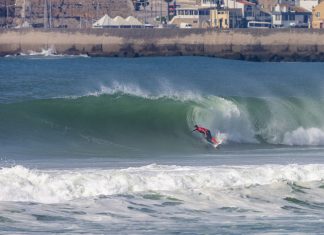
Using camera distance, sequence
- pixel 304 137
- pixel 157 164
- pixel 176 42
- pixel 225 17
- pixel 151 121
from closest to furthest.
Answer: pixel 157 164 → pixel 304 137 → pixel 151 121 → pixel 176 42 → pixel 225 17

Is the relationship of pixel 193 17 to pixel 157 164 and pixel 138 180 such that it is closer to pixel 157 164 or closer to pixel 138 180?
pixel 157 164

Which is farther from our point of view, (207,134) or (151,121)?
(151,121)

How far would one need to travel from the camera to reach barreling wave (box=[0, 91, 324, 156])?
2573 centimetres

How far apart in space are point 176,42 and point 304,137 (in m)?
52.8

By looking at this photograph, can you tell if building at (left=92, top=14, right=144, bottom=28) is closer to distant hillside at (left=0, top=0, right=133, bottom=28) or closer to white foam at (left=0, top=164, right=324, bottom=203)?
distant hillside at (left=0, top=0, right=133, bottom=28)

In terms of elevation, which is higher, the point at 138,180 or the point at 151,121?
Result: the point at 138,180

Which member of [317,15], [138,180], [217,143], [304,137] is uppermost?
[138,180]

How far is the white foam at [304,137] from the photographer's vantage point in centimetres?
2614

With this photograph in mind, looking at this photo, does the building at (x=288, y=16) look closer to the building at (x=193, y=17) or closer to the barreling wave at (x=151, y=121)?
the building at (x=193, y=17)

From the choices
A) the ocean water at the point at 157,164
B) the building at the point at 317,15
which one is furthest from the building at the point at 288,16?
the ocean water at the point at 157,164

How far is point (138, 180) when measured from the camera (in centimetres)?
1772

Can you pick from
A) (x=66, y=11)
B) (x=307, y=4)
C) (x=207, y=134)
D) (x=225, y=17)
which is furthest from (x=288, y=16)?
(x=207, y=134)

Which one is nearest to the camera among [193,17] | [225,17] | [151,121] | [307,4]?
[151,121]

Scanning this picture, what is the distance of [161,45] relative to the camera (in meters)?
79.4
